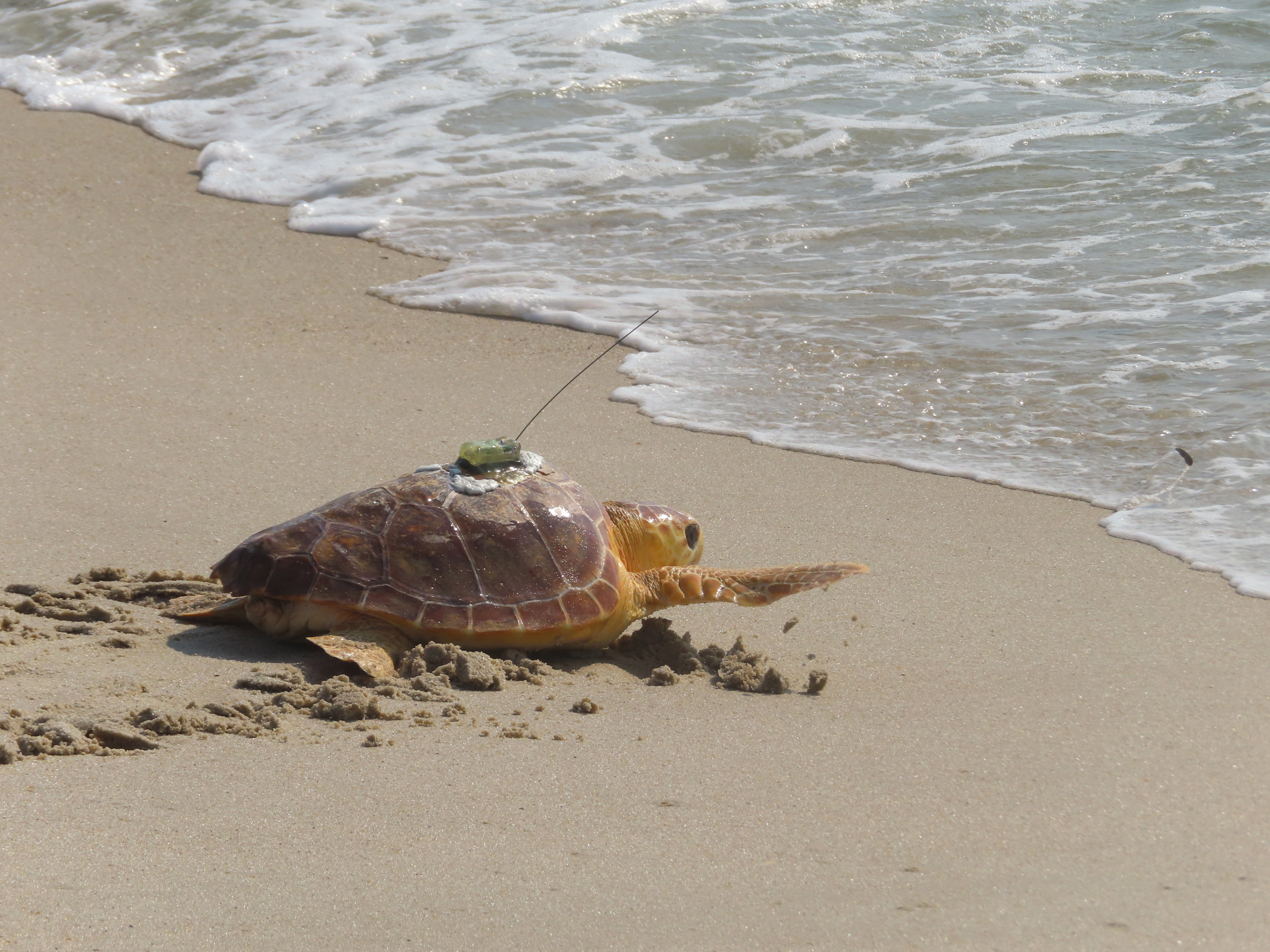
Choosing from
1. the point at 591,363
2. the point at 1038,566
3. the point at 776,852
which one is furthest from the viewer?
the point at 591,363

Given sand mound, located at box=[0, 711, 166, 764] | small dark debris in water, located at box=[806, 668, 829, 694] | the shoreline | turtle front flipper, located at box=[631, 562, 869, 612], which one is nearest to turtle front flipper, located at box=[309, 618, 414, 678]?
sand mound, located at box=[0, 711, 166, 764]

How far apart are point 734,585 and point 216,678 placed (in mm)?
1266

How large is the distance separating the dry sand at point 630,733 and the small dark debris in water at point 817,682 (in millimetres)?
41

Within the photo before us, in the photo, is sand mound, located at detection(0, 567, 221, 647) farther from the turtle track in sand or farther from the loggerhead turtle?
the loggerhead turtle

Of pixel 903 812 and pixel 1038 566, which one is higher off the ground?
pixel 903 812

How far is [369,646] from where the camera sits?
2.87 m

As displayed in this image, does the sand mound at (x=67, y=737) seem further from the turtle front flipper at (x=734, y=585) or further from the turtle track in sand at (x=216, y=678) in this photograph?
the turtle front flipper at (x=734, y=585)

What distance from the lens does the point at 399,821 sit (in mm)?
2180

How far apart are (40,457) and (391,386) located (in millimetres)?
1389

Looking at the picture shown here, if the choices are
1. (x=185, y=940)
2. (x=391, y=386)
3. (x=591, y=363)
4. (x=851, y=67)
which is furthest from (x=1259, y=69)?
(x=185, y=940)

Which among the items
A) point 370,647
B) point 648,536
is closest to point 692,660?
point 648,536

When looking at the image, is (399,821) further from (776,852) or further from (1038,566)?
(1038,566)

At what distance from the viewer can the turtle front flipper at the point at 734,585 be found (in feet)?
10.6

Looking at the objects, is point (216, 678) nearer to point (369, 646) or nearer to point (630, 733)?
point (369, 646)
